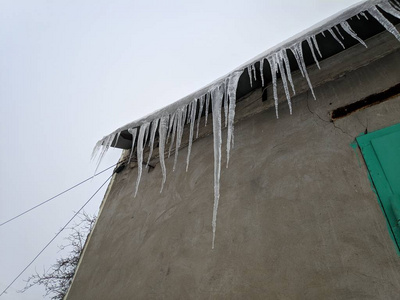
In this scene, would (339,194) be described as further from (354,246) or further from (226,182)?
(226,182)

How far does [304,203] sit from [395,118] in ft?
2.52

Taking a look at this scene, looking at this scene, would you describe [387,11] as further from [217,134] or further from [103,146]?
[103,146]

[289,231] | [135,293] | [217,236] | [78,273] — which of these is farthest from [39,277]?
[289,231]

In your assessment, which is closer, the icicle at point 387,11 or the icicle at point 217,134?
the icicle at point 387,11

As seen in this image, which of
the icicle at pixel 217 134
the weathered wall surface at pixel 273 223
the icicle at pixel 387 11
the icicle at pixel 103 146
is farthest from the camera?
the icicle at pixel 103 146

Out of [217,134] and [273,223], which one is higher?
[217,134]

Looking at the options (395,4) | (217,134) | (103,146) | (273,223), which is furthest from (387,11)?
(103,146)

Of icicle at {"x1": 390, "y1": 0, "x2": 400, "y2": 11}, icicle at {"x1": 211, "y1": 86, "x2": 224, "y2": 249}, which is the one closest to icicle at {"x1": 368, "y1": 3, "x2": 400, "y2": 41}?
icicle at {"x1": 390, "y1": 0, "x2": 400, "y2": 11}

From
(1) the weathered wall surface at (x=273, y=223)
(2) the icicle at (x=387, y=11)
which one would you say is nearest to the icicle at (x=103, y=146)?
(1) the weathered wall surface at (x=273, y=223)

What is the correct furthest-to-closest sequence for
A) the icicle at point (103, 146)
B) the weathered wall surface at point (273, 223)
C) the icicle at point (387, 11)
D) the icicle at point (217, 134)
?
1. the icicle at point (103, 146)
2. the icicle at point (217, 134)
3. the icicle at point (387, 11)
4. the weathered wall surface at point (273, 223)

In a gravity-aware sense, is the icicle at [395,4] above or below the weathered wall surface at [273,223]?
above

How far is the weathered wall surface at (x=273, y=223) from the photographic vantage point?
1401 millimetres

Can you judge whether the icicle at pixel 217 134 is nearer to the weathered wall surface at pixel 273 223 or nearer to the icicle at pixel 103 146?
the weathered wall surface at pixel 273 223

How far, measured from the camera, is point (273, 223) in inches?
67.9
